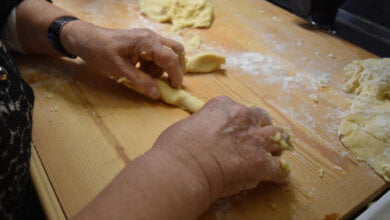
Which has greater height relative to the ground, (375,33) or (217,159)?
(375,33)

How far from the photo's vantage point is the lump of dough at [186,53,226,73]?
1199 mm

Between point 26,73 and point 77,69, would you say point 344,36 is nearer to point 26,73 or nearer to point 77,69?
point 77,69

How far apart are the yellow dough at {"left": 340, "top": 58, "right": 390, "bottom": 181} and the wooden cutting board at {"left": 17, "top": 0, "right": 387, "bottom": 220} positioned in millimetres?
32

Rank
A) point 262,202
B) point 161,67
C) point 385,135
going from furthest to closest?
point 161,67, point 385,135, point 262,202

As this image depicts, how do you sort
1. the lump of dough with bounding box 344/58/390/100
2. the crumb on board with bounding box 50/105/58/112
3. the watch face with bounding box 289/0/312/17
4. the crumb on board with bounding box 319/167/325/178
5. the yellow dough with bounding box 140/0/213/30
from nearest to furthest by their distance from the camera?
the crumb on board with bounding box 319/167/325/178 < the crumb on board with bounding box 50/105/58/112 < the lump of dough with bounding box 344/58/390/100 < the yellow dough with bounding box 140/0/213/30 < the watch face with bounding box 289/0/312/17

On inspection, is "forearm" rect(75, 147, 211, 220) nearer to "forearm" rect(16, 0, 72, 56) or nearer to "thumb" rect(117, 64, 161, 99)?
"thumb" rect(117, 64, 161, 99)

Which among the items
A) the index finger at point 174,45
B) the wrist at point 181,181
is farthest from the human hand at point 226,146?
the index finger at point 174,45

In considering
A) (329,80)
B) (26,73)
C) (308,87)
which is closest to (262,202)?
(308,87)

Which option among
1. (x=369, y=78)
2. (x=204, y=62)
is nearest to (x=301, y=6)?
(x=369, y=78)

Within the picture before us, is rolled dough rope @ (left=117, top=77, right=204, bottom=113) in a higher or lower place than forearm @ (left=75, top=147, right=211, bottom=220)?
lower

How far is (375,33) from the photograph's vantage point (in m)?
1.65

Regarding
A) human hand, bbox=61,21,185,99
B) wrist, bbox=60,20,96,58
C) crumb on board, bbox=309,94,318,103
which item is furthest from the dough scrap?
crumb on board, bbox=309,94,318,103

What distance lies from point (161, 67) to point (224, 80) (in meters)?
0.27

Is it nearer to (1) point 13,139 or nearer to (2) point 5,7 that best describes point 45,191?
(1) point 13,139
